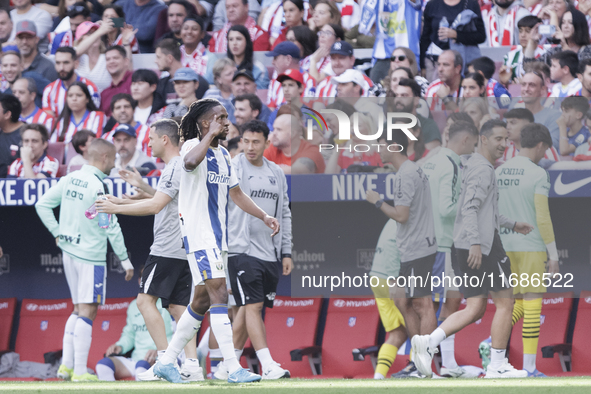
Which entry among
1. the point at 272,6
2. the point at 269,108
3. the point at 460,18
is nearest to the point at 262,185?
the point at 269,108

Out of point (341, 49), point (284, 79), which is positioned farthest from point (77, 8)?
point (341, 49)

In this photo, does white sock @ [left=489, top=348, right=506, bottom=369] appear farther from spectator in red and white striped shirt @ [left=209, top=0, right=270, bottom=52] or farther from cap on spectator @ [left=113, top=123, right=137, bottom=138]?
spectator in red and white striped shirt @ [left=209, top=0, right=270, bottom=52]

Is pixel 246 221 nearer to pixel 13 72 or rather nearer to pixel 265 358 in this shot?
pixel 265 358

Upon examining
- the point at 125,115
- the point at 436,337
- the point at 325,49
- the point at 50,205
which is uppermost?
the point at 325,49

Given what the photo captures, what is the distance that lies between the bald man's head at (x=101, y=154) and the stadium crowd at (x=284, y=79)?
41 millimetres

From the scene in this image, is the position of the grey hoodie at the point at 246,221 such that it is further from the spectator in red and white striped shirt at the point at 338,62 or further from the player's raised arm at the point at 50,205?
the spectator in red and white striped shirt at the point at 338,62

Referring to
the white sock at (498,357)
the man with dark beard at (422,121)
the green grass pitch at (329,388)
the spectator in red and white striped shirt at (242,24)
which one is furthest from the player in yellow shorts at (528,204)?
the spectator in red and white striped shirt at (242,24)

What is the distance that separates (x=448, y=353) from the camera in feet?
20.9

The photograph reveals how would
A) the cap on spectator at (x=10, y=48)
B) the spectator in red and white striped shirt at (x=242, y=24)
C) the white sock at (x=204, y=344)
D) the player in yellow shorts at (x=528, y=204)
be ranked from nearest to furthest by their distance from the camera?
the player in yellow shorts at (x=528, y=204) → the white sock at (x=204, y=344) → the cap on spectator at (x=10, y=48) → the spectator in red and white striped shirt at (x=242, y=24)

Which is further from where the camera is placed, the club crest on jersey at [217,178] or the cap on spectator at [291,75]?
the cap on spectator at [291,75]

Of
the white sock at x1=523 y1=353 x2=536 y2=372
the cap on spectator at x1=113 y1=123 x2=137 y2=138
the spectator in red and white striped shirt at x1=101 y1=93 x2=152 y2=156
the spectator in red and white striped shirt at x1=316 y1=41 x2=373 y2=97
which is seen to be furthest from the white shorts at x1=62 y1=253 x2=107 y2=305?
the white sock at x1=523 y1=353 x2=536 y2=372

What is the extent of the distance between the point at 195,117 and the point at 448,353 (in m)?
3.11

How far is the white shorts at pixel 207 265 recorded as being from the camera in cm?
439

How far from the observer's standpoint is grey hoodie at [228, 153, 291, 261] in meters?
5.87
